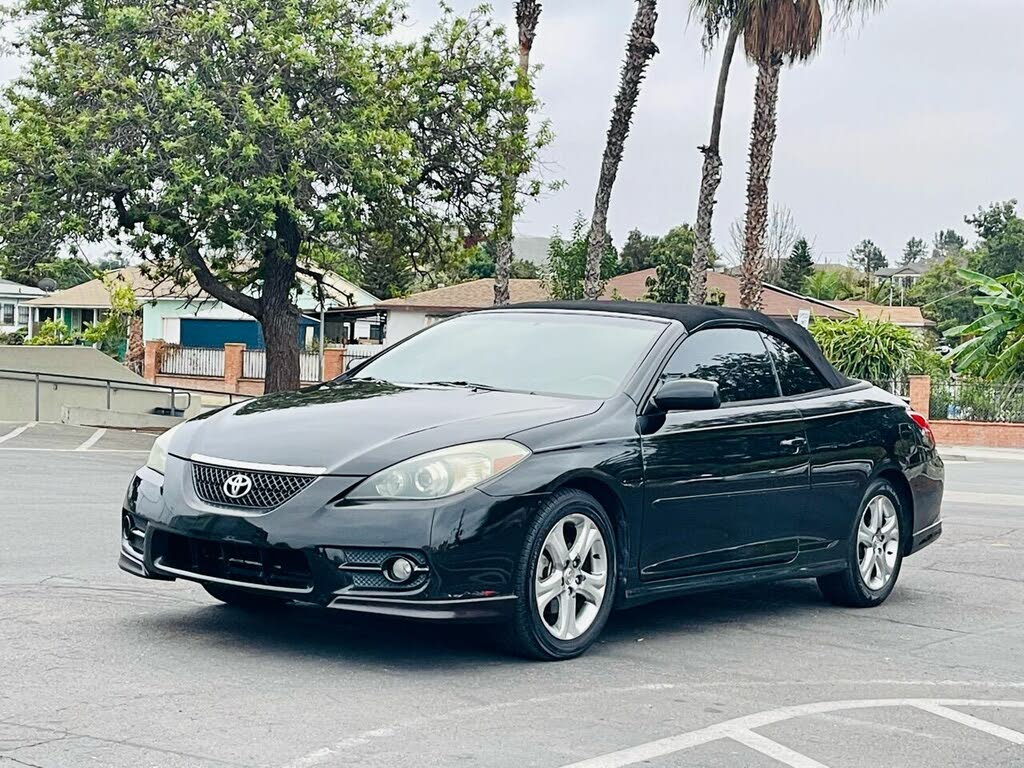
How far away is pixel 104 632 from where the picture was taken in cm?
677

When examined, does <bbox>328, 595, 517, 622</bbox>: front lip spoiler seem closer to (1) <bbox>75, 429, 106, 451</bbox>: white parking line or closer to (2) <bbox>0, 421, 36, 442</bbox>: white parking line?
(1) <bbox>75, 429, 106, 451</bbox>: white parking line

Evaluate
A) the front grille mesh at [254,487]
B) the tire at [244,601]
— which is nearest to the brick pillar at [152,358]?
the tire at [244,601]

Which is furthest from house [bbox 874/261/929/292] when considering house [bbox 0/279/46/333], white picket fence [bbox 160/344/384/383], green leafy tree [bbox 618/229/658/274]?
white picket fence [bbox 160/344/384/383]

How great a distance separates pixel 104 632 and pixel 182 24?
1906 cm

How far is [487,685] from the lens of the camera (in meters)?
6.07

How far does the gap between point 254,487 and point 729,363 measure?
2.79m

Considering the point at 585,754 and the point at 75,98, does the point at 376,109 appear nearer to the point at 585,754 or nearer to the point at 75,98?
the point at 75,98

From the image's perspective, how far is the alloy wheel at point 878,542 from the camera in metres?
8.63

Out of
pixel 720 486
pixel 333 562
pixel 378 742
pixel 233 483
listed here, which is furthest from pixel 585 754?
pixel 720 486

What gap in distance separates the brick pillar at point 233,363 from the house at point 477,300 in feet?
20.2

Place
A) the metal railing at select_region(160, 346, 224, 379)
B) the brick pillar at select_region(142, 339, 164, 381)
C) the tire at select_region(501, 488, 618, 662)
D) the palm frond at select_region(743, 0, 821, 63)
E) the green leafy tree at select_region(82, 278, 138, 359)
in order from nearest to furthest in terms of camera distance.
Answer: the tire at select_region(501, 488, 618, 662), the palm frond at select_region(743, 0, 821, 63), the metal railing at select_region(160, 346, 224, 379), the brick pillar at select_region(142, 339, 164, 381), the green leafy tree at select_region(82, 278, 138, 359)

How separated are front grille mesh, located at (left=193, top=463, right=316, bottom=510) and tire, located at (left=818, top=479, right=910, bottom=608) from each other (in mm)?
3517

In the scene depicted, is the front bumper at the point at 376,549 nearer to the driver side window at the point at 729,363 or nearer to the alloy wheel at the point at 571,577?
the alloy wheel at the point at 571,577

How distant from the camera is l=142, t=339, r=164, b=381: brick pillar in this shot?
169 ft
